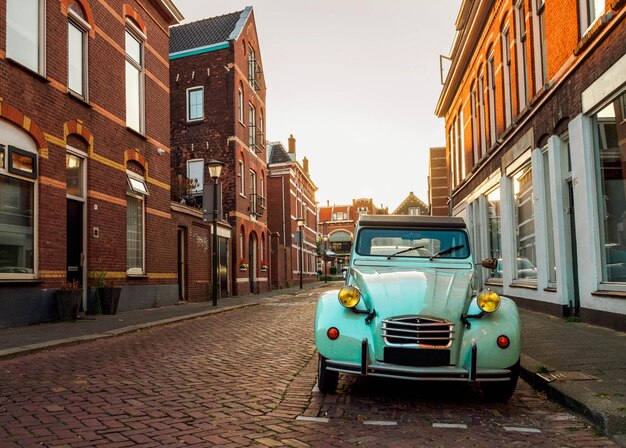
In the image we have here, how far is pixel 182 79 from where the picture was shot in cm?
2741

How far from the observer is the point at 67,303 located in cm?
1109

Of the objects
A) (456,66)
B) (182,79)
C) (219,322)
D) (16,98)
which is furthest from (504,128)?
(182,79)

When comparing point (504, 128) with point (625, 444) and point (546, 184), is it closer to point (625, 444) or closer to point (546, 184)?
point (546, 184)

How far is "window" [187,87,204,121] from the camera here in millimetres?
26734

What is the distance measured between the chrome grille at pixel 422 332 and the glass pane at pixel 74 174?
32.0 ft

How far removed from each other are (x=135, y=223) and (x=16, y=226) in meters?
4.97

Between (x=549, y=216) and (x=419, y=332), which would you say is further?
(x=549, y=216)

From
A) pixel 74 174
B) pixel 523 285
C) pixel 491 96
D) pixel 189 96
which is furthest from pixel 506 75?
pixel 189 96

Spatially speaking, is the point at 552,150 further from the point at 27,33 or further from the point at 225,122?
the point at 225,122

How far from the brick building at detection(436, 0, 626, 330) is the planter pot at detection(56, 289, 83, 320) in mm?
9401

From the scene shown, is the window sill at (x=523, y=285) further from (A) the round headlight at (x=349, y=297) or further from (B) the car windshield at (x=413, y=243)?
(A) the round headlight at (x=349, y=297)

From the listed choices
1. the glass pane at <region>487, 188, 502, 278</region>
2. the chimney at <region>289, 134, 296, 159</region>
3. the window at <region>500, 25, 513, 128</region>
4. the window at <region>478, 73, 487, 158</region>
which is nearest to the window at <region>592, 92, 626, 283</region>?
the window at <region>500, 25, 513, 128</region>

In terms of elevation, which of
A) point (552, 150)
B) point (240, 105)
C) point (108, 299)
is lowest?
point (108, 299)

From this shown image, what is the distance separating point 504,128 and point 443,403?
12.5 m
